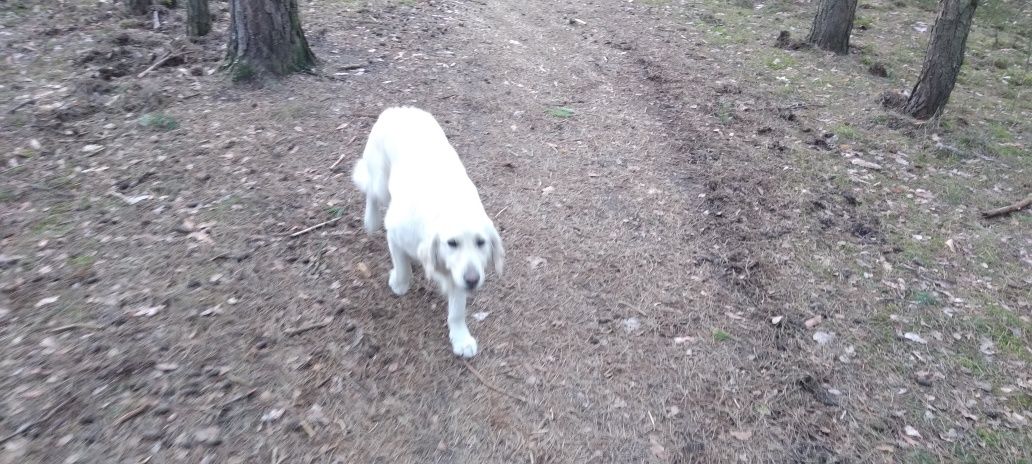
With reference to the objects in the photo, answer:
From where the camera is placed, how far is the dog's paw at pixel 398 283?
419 cm

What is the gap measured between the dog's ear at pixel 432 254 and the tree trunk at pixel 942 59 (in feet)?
22.0

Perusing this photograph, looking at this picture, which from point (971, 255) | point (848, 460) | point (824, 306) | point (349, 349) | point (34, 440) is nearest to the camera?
point (34, 440)

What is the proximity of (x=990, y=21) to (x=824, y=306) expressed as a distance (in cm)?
1243

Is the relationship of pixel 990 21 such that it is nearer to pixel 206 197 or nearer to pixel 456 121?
pixel 456 121

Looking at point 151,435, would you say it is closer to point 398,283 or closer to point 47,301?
point 47,301

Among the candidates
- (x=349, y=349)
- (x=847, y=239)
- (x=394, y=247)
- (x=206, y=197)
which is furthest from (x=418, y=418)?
(x=847, y=239)

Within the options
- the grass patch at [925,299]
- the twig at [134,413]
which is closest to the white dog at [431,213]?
the twig at [134,413]

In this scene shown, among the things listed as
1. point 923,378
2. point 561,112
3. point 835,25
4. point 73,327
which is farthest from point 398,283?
point 835,25

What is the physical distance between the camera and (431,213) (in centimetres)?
339

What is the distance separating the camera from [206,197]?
16.8 ft

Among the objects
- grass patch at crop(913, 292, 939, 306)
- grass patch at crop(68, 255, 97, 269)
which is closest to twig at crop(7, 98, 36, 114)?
grass patch at crop(68, 255, 97, 269)

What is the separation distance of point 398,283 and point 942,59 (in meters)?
6.88

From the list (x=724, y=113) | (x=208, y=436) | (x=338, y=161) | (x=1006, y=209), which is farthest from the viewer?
(x=724, y=113)

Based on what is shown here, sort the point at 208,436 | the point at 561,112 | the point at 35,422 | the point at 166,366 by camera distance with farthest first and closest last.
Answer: the point at 561,112 → the point at 166,366 → the point at 208,436 → the point at 35,422
